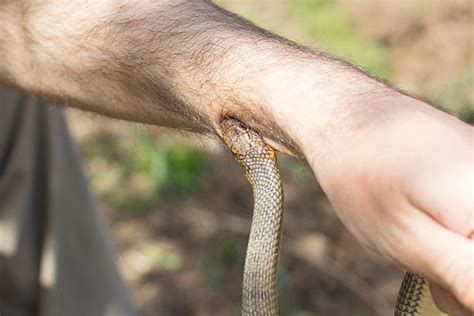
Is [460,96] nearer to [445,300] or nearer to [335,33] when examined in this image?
[335,33]

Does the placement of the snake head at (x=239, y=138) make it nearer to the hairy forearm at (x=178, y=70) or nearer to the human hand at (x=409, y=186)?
the hairy forearm at (x=178, y=70)

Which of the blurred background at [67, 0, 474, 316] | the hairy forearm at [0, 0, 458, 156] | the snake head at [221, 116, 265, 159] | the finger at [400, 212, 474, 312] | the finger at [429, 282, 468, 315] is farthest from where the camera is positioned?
the blurred background at [67, 0, 474, 316]

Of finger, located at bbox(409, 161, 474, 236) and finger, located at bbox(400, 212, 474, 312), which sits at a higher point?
finger, located at bbox(409, 161, 474, 236)

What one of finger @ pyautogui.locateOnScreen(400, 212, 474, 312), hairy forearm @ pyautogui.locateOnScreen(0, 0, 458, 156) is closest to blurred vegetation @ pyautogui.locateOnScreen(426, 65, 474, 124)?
hairy forearm @ pyautogui.locateOnScreen(0, 0, 458, 156)

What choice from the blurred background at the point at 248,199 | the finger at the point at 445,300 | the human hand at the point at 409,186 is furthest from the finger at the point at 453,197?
the blurred background at the point at 248,199

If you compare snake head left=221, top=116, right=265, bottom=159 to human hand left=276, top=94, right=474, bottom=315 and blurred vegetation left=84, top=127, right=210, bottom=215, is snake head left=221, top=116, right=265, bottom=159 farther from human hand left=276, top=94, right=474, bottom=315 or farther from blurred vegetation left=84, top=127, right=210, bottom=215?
blurred vegetation left=84, top=127, right=210, bottom=215

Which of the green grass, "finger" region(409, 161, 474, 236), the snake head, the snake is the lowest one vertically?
the green grass

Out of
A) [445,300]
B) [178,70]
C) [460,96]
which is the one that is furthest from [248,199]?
[445,300]
